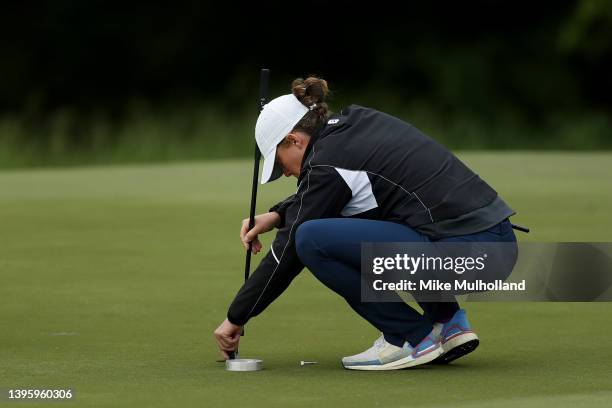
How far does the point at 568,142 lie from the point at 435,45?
4.02 m

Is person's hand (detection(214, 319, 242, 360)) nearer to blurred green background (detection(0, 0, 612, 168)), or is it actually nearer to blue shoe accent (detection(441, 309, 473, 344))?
blue shoe accent (detection(441, 309, 473, 344))

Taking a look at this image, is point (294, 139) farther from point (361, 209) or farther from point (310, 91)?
point (361, 209)

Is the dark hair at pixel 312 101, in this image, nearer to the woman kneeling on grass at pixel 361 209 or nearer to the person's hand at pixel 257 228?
the woman kneeling on grass at pixel 361 209

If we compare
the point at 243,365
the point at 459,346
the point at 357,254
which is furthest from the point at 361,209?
the point at 243,365

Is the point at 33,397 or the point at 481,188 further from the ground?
the point at 481,188

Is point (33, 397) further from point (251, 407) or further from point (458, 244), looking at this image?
point (458, 244)

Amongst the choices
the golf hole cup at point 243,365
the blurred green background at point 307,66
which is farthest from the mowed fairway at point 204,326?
the blurred green background at point 307,66

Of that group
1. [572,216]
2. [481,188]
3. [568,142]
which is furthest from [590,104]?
[481,188]

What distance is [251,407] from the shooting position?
461cm

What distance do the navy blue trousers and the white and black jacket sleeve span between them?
0.14ft

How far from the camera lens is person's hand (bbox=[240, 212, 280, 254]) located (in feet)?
18.4

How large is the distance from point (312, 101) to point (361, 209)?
47 cm

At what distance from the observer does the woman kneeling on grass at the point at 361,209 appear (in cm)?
533

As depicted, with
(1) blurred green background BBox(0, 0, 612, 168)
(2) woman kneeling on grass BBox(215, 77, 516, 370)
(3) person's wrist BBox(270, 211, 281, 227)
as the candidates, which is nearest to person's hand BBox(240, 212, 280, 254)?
(3) person's wrist BBox(270, 211, 281, 227)
